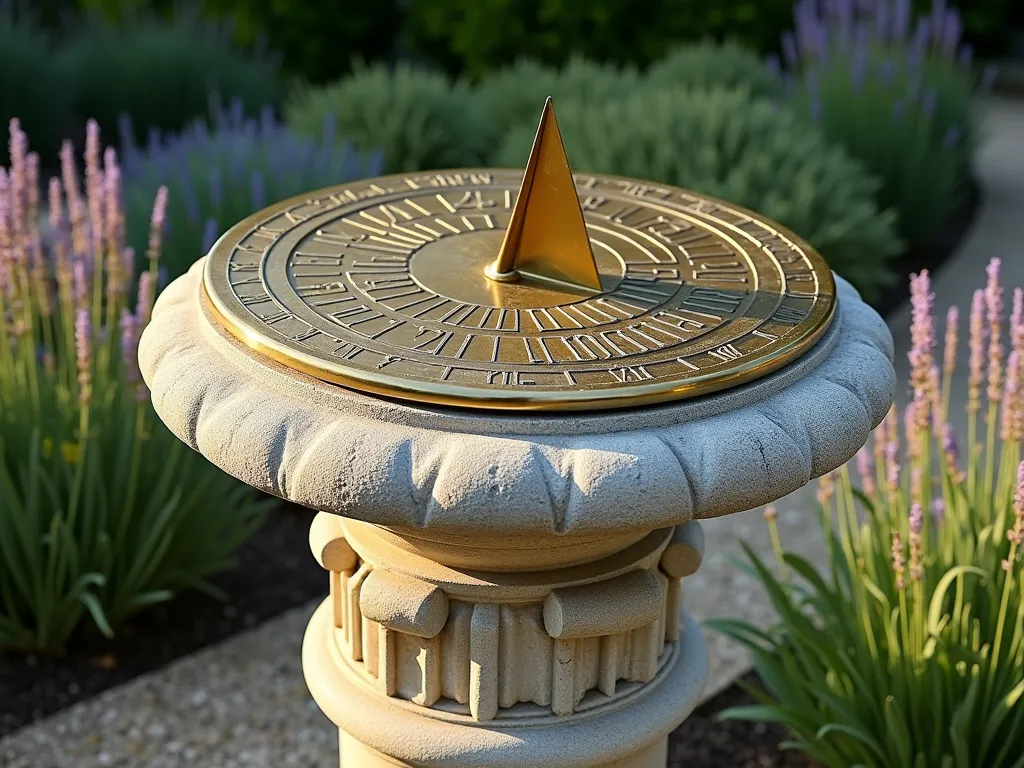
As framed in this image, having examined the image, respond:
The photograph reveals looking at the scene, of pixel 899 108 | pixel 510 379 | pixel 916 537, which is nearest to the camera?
pixel 510 379

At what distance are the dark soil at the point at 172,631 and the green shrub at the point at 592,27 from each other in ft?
19.2

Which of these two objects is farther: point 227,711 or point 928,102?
point 928,102

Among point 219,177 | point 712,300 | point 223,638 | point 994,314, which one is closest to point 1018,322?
point 994,314

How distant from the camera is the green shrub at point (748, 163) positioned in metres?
5.34

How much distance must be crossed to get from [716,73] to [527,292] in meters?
5.56

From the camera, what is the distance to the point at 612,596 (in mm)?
2244

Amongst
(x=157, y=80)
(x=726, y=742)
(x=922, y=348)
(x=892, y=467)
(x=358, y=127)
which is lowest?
(x=157, y=80)

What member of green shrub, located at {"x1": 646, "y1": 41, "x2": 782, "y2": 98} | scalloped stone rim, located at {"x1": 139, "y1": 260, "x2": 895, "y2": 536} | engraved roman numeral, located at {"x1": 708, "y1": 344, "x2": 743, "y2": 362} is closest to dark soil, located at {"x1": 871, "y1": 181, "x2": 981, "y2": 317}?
green shrub, located at {"x1": 646, "y1": 41, "x2": 782, "y2": 98}

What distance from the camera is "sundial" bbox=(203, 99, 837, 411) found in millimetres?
1979

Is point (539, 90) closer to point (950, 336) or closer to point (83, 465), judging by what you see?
point (83, 465)

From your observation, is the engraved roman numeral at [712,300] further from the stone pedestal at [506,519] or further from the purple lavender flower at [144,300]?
the purple lavender flower at [144,300]

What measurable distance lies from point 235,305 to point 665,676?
1.13m

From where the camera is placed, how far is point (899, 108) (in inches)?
265

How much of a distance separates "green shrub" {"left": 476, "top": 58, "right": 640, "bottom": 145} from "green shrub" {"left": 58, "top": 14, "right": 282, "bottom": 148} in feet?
5.57
